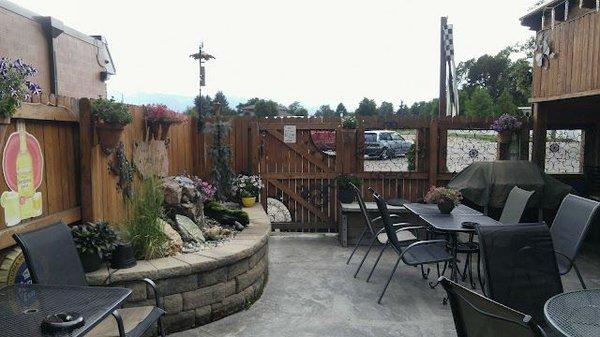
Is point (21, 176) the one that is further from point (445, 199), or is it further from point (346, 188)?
point (346, 188)

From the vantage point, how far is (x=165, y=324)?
10.2 feet

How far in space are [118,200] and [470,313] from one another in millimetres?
3056

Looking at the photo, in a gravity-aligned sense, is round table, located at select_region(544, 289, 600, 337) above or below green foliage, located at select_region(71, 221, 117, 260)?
below

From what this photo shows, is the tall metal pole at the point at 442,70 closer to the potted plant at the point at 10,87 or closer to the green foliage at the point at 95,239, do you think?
the green foliage at the point at 95,239

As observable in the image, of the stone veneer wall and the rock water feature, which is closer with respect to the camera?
the stone veneer wall

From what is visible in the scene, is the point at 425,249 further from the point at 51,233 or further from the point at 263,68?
the point at 263,68

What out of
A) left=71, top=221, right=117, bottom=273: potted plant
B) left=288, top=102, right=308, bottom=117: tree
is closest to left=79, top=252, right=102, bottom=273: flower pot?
left=71, top=221, right=117, bottom=273: potted plant

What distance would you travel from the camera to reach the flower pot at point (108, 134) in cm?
329

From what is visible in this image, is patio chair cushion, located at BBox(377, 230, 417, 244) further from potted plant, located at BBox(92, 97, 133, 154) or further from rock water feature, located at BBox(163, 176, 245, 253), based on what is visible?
potted plant, located at BBox(92, 97, 133, 154)

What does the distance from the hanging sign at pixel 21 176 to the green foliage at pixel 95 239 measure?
286mm

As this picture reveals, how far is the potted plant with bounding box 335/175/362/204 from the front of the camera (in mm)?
5934

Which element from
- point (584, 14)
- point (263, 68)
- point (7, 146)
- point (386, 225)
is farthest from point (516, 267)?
point (263, 68)

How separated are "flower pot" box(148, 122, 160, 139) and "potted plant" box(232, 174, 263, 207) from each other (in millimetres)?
1605

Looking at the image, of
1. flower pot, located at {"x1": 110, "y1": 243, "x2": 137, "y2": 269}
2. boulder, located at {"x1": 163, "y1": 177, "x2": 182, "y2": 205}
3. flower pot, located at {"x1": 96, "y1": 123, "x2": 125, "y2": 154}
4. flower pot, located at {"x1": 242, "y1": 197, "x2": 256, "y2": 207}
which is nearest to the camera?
flower pot, located at {"x1": 110, "y1": 243, "x2": 137, "y2": 269}
